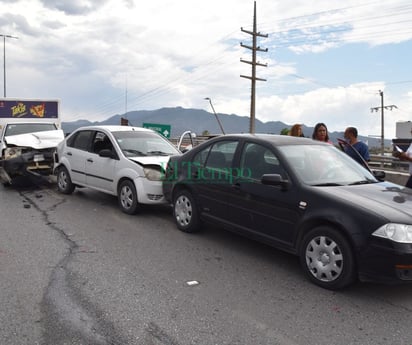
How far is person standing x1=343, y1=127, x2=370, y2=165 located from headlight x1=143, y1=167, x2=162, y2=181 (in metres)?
3.16

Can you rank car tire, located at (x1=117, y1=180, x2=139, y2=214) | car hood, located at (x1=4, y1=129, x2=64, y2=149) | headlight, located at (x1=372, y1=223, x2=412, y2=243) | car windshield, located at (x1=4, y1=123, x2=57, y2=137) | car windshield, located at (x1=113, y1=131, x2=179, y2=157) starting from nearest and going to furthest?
headlight, located at (x1=372, y1=223, x2=412, y2=243) < car tire, located at (x1=117, y1=180, x2=139, y2=214) < car windshield, located at (x1=113, y1=131, x2=179, y2=157) < car hood, located at (x1=4, y1=129, x2=64, y2=149) < car windshield, located at (x1=4, y1=123, x2=57, y2=137)

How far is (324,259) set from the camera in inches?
157

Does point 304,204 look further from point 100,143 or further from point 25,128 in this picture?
point 25,128

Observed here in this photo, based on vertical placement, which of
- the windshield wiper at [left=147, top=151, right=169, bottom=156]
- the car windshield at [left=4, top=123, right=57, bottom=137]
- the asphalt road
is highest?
the car windshield at [left=4, top=123, right=57, bottom=137]

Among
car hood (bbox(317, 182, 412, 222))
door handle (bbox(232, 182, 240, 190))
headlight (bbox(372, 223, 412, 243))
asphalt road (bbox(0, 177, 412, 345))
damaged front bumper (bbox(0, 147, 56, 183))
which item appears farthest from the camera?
damaged front bumper (bbox(0, 147, 56, 183))

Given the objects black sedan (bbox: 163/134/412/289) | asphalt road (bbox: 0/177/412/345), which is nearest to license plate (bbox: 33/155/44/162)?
asphalt road (bbox: 0/177/412/345)

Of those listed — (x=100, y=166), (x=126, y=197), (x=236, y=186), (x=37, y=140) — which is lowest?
(x=126, y=197)

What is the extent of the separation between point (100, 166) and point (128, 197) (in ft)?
3.52

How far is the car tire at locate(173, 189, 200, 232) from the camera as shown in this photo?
5.74 meters

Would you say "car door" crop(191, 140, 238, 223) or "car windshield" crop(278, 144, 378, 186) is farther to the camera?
"car door" crop(191, 140, 238, 223)

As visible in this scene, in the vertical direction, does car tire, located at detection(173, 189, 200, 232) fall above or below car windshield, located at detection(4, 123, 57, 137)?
below

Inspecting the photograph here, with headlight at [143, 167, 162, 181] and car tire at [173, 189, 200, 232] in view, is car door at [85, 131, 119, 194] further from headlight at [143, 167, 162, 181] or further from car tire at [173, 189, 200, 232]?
car tire at [173, 189, 200, 232]

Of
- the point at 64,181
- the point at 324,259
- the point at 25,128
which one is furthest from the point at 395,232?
the point at 25,128

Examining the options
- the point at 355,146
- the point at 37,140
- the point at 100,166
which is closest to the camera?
the point at 355,146
